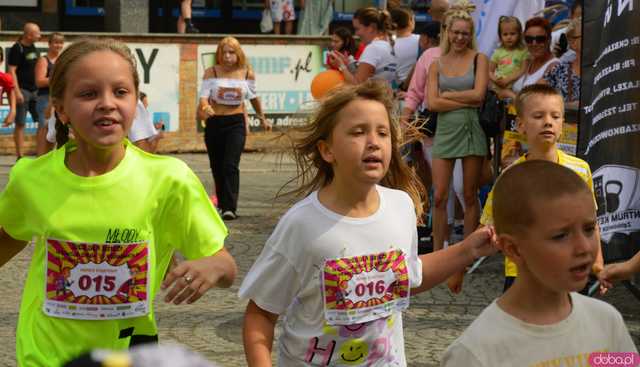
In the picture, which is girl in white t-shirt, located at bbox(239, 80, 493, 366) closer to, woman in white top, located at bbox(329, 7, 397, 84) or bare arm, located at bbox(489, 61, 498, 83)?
bare arm, located at bbox(489, 61, 498, 83)

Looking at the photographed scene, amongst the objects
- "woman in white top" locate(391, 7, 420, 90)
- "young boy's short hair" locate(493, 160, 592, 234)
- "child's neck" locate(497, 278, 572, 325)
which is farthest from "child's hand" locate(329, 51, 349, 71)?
"child's neck" locate(497, 278, 572, 325)

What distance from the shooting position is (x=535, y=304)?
11.0ft

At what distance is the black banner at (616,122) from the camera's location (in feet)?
26.0

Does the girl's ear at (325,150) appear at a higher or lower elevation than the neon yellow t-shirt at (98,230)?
higher

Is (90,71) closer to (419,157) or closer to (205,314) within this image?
(205,314)

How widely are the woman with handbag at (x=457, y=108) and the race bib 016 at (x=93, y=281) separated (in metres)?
6.02

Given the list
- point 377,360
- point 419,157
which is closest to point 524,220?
point 377,360

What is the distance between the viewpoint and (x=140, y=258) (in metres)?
4.24

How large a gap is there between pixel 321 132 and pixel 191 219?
2.26 ft

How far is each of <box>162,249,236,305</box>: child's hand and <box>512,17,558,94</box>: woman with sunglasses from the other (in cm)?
654

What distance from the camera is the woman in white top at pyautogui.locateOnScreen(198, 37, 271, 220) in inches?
514

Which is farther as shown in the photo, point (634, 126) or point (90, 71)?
point (634, 126)

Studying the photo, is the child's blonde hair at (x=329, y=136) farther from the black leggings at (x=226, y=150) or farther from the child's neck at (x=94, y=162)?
the black leggings at (x=226, y=150)

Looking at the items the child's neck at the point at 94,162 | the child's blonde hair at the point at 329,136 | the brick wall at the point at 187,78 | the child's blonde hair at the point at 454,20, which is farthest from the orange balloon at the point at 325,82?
the child's neck at the point at 94,162
